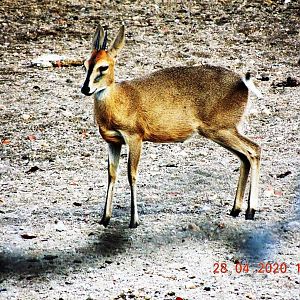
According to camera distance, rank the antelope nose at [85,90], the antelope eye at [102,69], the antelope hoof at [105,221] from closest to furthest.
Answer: the antelope nose at [85,90] < the antelope eye at [102,69] < the antelope hoof at [105,221]

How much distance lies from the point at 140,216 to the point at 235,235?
2.67 feet

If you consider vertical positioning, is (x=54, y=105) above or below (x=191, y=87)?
below

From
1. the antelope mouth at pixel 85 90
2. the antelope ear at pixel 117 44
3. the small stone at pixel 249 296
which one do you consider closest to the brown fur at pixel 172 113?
the antelope ear at pixel 117 44

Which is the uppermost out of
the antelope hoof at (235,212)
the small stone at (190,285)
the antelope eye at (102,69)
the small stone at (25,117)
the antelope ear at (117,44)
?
the antelope ear at (117,44)

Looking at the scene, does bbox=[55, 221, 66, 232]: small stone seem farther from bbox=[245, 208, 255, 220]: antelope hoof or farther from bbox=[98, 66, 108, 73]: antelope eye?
bbox=[245, 208, 255, 220]: antelope hoof

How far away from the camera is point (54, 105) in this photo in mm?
10445

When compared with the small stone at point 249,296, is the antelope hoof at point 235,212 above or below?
above

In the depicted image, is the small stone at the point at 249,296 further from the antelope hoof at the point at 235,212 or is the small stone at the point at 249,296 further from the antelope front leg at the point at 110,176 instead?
the antelope front leg at the point at 110,176

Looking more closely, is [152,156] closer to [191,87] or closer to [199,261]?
[191,87]

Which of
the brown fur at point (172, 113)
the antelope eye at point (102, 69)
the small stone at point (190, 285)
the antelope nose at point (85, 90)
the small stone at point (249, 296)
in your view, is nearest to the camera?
the small stone at point (249, 296)

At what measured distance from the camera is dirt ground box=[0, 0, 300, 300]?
19.9ft

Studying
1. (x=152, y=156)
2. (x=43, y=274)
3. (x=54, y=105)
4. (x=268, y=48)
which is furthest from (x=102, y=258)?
(x=268, y=48)

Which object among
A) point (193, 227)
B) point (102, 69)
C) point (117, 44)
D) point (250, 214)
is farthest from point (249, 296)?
point (117, 44)

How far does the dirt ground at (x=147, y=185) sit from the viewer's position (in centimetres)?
605
